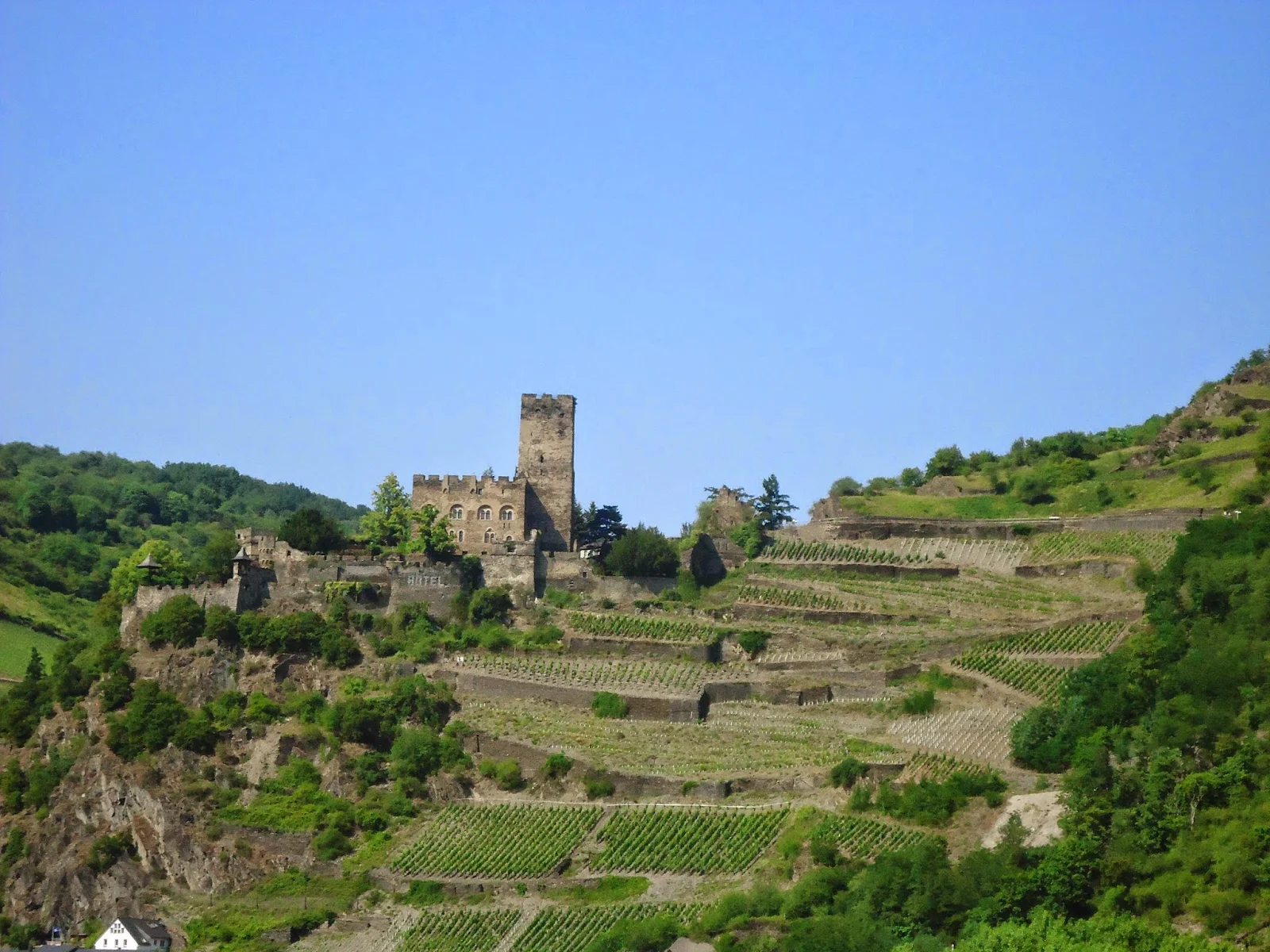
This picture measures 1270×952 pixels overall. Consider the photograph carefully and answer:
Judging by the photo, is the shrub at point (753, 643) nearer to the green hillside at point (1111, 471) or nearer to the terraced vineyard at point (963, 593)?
the terraced vineyard at point (963, 593)

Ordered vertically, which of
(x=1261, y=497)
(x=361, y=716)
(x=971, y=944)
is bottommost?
(x=971, y=944)

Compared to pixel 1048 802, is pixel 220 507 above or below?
above

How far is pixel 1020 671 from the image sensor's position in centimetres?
6134

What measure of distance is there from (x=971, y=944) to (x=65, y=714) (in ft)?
92.4

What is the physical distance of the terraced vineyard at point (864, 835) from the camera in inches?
2137

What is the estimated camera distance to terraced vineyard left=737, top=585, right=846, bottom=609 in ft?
223

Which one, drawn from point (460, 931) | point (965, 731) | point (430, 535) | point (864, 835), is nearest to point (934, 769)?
point (965, 731)

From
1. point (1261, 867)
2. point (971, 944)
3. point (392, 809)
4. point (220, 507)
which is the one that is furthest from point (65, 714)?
point (220, 507)

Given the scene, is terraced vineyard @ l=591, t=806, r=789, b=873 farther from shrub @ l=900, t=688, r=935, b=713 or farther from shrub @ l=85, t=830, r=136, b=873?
shrub @ l=85, t=830, r=136, b=873

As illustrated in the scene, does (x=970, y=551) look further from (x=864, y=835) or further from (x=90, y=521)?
(x=90, y=521)

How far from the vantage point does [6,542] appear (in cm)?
10075

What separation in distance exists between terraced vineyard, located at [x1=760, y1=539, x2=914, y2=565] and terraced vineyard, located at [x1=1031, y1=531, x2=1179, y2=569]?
3.33 metres

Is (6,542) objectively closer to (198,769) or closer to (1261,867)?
(198,769)

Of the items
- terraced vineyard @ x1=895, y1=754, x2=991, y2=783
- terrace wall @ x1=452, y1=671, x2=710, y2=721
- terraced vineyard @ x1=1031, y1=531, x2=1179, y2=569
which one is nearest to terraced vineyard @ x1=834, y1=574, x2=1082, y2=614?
terraced vineyard @ x1=1031, y1=531, x2=1179, y2=569
